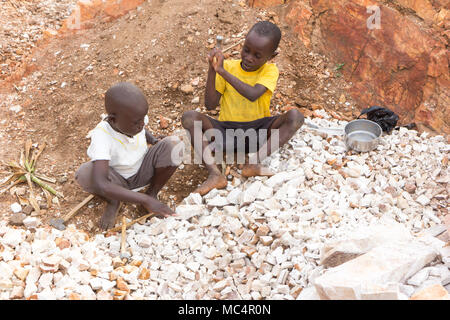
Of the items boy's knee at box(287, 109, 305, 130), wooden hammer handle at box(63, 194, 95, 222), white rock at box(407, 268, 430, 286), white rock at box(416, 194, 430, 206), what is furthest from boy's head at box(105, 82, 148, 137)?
white rock at box(416, 194, 430, 206)

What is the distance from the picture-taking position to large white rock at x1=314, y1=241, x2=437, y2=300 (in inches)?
69.7

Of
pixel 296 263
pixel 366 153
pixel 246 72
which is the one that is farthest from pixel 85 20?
pixel 296 263

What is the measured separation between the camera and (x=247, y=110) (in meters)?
3.15

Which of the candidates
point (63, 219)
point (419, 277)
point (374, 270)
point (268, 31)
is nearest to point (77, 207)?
point (63, 219)

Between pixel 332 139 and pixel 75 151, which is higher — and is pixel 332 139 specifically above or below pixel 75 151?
above

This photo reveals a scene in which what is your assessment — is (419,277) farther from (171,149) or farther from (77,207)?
(77,207)

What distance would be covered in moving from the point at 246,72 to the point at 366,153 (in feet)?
3.63

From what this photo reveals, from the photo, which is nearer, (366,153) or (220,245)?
(220,245)

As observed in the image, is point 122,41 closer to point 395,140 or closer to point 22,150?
point 22,150

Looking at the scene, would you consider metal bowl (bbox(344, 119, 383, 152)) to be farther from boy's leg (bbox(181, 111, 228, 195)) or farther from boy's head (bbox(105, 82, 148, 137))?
boy's head (bbox(105, 82, 148, 137))

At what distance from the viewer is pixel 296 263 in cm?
224

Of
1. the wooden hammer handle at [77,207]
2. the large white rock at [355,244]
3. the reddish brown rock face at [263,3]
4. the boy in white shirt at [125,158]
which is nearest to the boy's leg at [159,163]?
the boy in white shirt at [125,158]

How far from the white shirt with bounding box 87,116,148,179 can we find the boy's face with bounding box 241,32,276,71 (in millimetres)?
823

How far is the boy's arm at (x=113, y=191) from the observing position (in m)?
2.42
